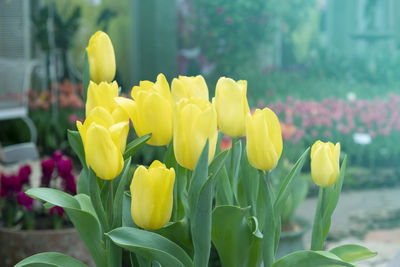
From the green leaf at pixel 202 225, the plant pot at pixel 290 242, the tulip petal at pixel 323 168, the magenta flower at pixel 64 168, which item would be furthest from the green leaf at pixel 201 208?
the plant pot at pixel 290 242

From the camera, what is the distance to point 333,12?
304 cm

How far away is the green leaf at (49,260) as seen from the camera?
54cm

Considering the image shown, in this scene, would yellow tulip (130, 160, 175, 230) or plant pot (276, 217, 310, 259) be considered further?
plant pot (276, 217, 310, 259)

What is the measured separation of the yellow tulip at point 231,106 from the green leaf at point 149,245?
0.11 meters

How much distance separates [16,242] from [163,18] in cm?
217

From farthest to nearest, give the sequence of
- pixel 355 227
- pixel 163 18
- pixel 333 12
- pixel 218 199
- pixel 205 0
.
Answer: pixel 163 18
pixel 205 0
pixel 333 12
pixel 355 227
pixel 218 199

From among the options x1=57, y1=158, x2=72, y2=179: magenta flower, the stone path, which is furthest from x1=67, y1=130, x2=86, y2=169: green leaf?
the stone path

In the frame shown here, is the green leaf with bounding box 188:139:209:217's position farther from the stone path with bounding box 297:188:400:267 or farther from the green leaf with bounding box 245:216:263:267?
the stone path with bounding box 297:188:400:267

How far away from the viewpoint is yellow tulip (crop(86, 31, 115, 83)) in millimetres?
612

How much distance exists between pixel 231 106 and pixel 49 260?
210mm

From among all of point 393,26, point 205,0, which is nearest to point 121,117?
point 393,26

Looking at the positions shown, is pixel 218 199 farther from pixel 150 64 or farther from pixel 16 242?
pixel 150 64

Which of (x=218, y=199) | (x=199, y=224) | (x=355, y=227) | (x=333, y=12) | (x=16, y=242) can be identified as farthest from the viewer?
(x=333, y=12)

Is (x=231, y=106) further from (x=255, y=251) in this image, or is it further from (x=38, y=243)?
(x=38, y=243)
